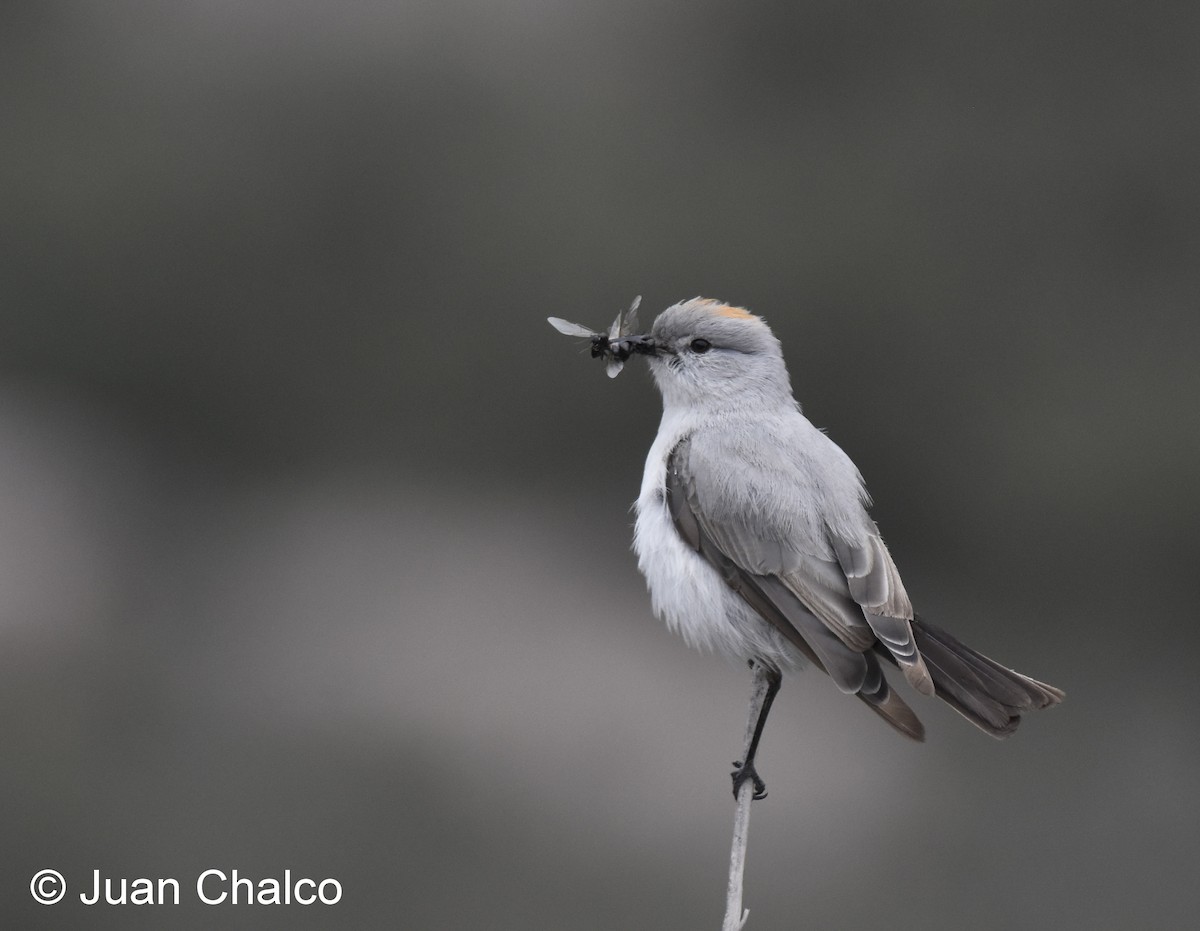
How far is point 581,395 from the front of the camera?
7.36 metres

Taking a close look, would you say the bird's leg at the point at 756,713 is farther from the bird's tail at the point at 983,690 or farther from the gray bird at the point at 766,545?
the bird's tail at the point at 983,690

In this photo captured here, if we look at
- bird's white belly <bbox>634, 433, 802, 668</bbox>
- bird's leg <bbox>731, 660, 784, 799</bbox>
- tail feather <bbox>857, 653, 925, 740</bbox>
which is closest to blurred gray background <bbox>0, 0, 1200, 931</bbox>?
bird's leg <bbox>731, 660, 784, 799</bbox>

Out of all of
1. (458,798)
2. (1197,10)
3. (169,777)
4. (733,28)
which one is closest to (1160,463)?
(1197,10)

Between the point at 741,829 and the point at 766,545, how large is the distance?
2.18ft

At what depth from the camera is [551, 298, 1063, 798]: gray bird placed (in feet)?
9.62

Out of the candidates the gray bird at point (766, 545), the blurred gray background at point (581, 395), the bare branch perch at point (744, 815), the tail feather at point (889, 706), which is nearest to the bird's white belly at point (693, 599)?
the gray bird at point (766, 545)

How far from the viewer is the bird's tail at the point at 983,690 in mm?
2900

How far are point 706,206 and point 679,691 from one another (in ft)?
8.53

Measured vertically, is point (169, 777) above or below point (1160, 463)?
below

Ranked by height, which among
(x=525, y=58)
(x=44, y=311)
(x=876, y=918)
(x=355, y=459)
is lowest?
(x=876, y=918)

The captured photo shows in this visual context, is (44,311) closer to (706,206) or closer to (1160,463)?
(706,206)

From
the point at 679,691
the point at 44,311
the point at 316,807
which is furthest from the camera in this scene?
the point at 44,311

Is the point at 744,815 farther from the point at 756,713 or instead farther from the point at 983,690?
the point at 983,690

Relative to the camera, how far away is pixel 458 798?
5875 mm
